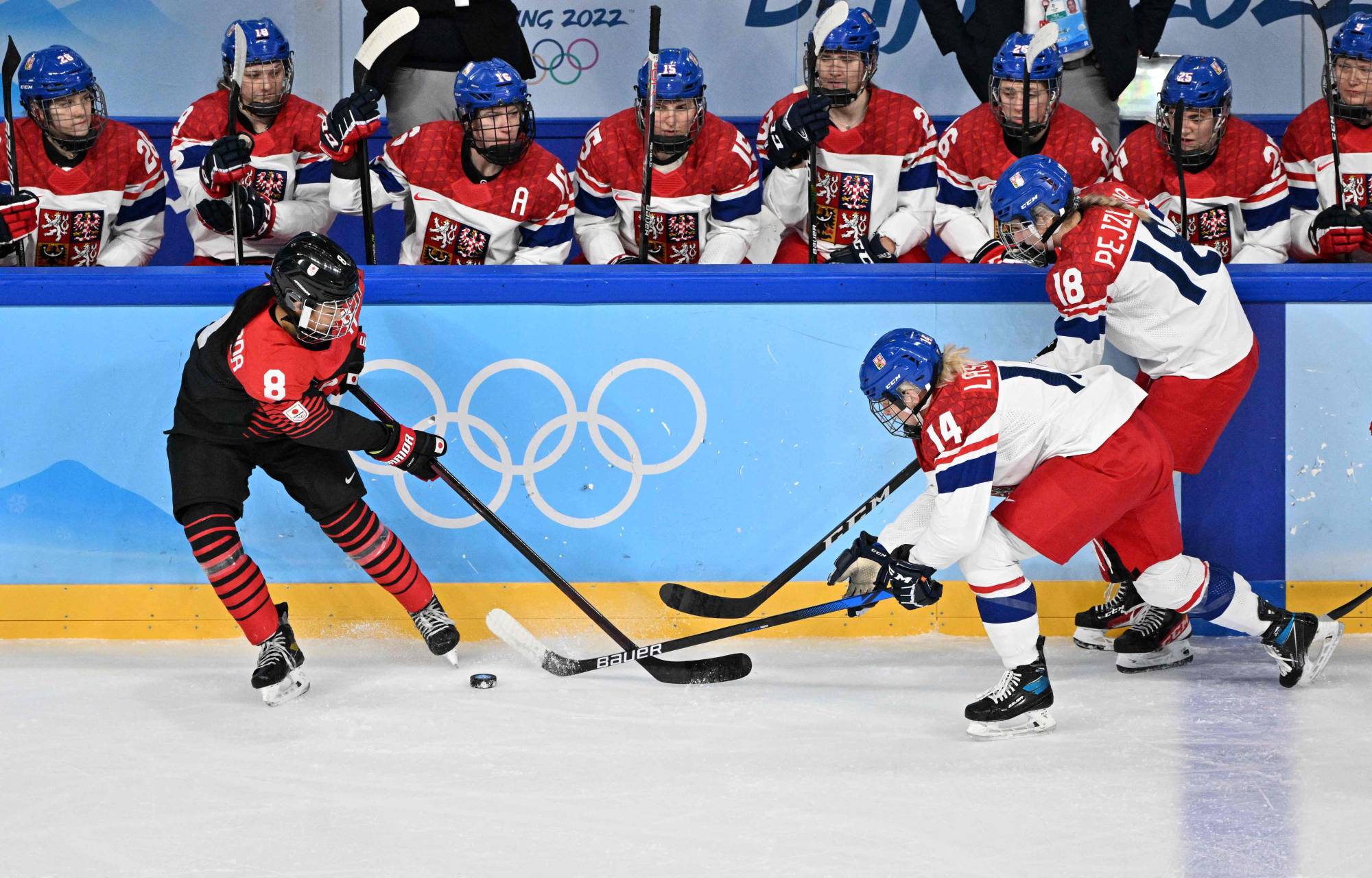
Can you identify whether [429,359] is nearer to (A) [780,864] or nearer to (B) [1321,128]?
(A) [780,864]

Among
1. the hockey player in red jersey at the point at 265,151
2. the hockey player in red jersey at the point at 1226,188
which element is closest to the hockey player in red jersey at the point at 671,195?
the hockey player in red jersey at the point at 265,151

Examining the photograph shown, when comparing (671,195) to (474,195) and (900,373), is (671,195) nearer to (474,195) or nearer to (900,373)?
(474,195)

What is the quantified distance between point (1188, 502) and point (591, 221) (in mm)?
2041

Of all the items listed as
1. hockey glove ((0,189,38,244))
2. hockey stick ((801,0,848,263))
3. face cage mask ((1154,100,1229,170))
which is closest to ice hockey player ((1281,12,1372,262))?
face cage mask ((1154,100,1229,170))

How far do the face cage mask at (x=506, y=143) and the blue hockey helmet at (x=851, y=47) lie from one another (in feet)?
2.99

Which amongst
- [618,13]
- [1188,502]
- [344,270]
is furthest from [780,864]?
[618,13]

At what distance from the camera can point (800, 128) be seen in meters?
4.19

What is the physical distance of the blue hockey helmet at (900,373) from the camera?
3.03 meters

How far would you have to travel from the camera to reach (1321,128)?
15.0 feet

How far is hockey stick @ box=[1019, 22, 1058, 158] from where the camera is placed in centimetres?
402

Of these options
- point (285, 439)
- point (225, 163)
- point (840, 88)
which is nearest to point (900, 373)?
point (285, 439)

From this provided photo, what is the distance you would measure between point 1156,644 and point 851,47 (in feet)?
6.78

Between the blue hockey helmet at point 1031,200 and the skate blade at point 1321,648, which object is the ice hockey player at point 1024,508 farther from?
the blue hockey helmet at point 1031,200

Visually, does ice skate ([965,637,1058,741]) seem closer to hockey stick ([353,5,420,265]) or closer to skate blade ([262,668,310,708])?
skate blade ([262,668,310,708])
